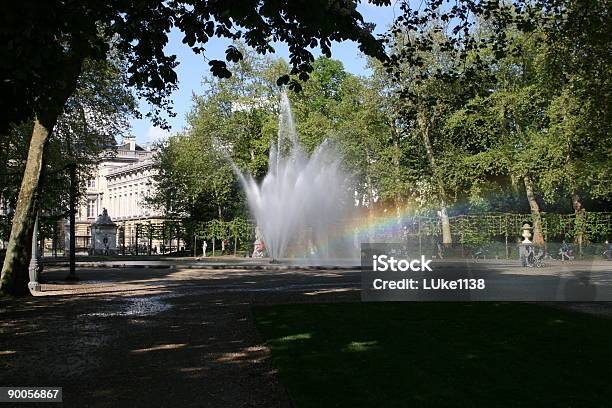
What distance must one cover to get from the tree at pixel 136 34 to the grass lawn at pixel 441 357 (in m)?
4.47

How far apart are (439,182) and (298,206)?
13.2 meters

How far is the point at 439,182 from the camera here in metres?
44.2

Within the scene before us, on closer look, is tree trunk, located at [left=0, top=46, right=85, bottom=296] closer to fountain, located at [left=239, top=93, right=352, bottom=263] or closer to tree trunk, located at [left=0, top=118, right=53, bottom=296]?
tree trunk, located at [left=0, top=118, right=53, bottom=296]

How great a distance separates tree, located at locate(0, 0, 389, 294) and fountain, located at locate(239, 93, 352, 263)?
2441 cm

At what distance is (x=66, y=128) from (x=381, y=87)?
21.6 metres

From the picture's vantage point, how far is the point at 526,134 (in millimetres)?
44281

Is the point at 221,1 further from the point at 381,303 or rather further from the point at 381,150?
the point at 381,150

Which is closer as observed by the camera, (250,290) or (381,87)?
(250,290)

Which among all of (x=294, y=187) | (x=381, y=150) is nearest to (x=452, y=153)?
(x=381, y=150)

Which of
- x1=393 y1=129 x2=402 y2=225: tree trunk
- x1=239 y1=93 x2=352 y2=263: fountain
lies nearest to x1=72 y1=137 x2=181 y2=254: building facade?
x1=393 y1=129 x2=402 y2=225: tree trunk

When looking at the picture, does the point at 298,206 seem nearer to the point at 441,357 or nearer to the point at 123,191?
the point at 441,357

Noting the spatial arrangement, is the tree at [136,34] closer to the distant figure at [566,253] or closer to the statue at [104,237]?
the distant figure at [566,253]

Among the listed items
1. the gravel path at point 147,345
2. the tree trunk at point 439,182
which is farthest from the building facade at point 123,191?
the gravel path at point 147,345

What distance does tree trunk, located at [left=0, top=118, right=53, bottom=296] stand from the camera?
16.3 m
